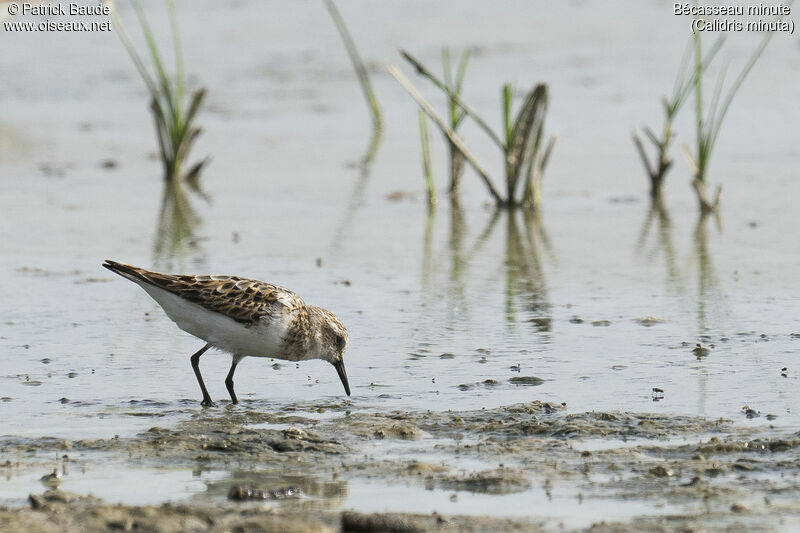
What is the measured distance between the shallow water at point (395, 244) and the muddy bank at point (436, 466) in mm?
126

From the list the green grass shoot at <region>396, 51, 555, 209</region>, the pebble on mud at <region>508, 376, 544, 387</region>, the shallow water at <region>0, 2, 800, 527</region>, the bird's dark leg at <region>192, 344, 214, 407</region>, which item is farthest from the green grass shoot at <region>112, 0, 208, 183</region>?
the pebble on mud at <region>508, 376, 544, 387</region>

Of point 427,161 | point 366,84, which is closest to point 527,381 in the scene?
point 427,161

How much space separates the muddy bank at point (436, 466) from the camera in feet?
16.5

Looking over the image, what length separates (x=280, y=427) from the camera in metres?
6.55

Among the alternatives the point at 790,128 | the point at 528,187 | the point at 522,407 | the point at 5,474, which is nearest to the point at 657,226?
the point at 528,187

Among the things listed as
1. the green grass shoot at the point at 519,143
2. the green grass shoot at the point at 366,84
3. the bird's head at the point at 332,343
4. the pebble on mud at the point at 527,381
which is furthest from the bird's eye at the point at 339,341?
the green grass shoot at the point at 366,84

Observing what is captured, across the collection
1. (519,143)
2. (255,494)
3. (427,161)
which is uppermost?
(519,143)

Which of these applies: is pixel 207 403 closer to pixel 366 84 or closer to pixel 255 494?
pixel 255 494

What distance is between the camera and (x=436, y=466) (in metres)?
5.79

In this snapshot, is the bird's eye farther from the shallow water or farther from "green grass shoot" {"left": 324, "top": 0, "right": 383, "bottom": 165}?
"green grass shoot" {"left": 324, "top": 0, "right": 383, "bottom": 165}

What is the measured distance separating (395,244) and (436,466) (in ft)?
17.3

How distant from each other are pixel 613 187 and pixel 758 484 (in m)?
7.74

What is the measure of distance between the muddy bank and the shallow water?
5.0 inches

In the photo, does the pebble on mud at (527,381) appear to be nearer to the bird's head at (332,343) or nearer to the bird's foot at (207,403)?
the bird's head at (332,343)
